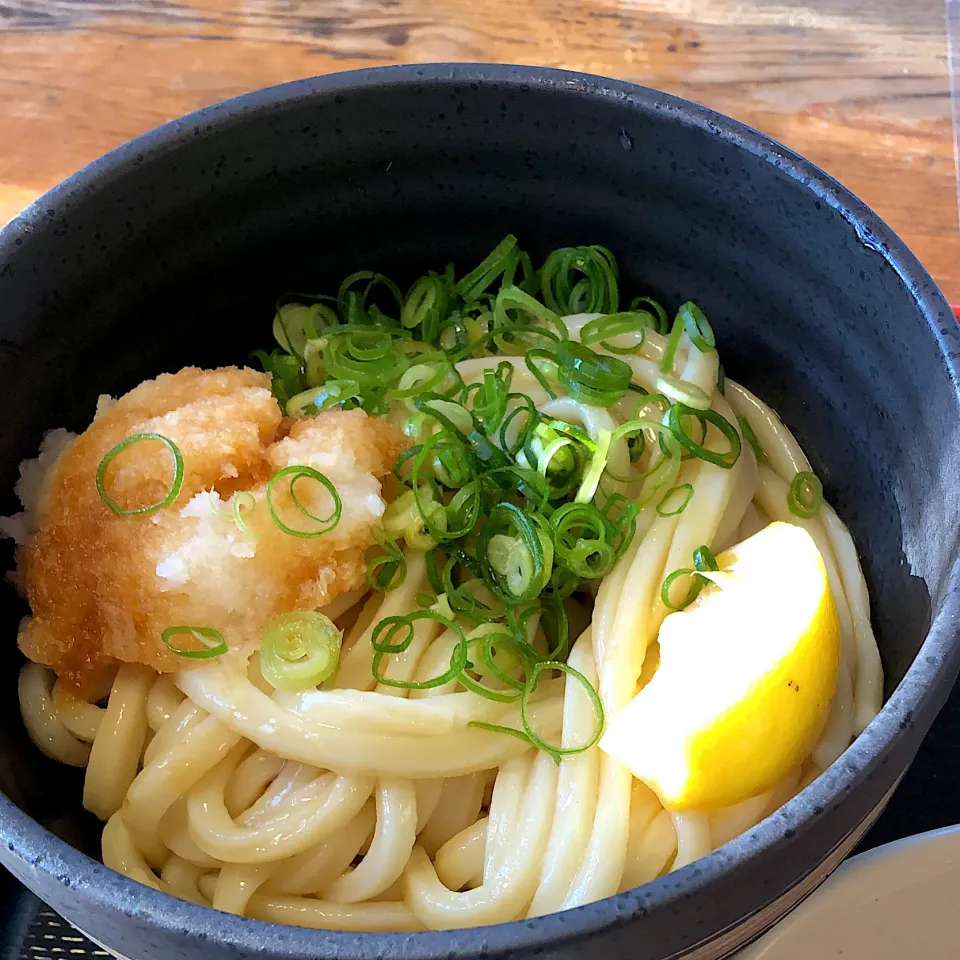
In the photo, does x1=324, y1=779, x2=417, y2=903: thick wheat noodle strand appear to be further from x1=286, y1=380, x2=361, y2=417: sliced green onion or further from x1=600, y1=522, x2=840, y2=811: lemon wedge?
x1=286, y1=380, x2=361, y2=417: sliced green onion

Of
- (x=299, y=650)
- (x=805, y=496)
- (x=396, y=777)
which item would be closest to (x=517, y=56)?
(x=805, y=496)

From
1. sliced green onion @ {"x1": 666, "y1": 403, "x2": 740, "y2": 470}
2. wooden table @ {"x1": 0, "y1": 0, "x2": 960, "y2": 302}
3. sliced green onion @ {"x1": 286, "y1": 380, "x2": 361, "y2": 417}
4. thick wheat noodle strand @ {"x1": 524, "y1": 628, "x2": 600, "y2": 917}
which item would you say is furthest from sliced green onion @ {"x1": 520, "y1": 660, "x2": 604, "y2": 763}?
wooden table @ {"x1": 0, "y1": 0, "x2": 960, "y2": 302}

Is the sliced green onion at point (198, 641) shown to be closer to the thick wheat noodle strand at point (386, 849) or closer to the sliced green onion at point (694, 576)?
the thick wheat noodle strand at point (386, 849)

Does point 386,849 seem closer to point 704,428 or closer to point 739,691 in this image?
point 739,691

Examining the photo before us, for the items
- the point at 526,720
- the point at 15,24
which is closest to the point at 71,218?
the point at 526,720

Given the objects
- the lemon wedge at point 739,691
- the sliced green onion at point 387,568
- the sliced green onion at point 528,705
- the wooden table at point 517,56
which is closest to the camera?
the lemon wedge at point 739,691

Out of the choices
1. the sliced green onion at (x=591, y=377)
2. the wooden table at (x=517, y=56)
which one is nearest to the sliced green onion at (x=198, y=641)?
the sliced green onion at (x=591, y=377)

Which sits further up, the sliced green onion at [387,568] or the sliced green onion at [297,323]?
the sliced green onion at [297,323]

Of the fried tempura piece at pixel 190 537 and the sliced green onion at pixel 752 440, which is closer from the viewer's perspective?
the fried tempura piece at pixel 190 537

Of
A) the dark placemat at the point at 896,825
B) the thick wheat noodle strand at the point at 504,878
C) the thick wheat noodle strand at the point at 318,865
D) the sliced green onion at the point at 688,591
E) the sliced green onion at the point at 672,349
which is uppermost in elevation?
the sliced green onion at the point at 672,349
